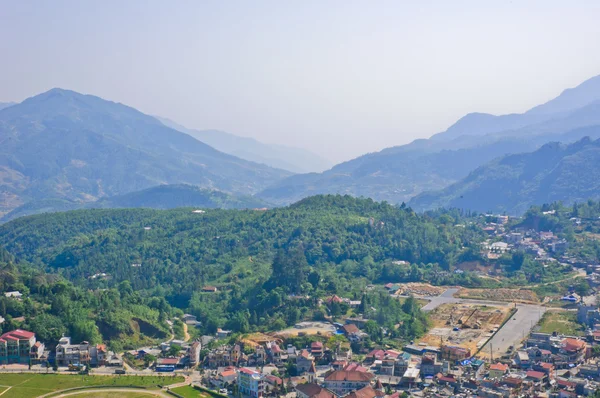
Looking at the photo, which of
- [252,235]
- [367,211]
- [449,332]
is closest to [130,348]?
[449,332]

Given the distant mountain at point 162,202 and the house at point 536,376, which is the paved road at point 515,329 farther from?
the distant mountain at point 162,202

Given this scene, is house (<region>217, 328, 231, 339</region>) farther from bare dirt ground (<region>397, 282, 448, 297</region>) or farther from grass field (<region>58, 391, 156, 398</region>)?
bare dirt ground (<region>397, 282, 448, 297</region>)

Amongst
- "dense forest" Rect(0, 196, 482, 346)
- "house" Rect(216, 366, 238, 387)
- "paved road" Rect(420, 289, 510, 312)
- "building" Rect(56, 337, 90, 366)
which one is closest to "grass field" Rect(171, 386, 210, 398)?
"house" Rect(216, 366, 238, 387)

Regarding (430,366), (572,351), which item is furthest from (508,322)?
(430,366)

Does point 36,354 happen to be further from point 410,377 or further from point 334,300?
point 334,300

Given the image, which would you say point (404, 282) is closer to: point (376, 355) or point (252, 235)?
point (252, 235)

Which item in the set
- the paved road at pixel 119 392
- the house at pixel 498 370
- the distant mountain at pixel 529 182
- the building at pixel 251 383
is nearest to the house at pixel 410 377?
the house at pixel 498 370
